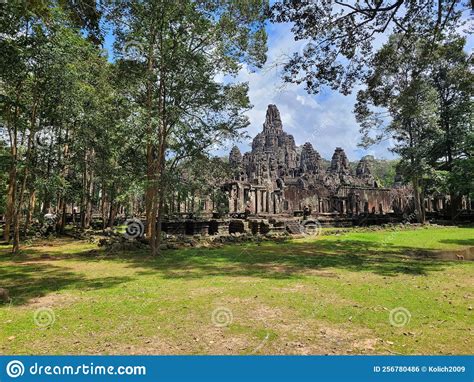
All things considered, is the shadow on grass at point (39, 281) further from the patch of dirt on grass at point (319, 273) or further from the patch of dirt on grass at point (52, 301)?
the patch of dirt on grass at point (319, 273)

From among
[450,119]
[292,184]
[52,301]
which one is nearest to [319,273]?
[52,301]

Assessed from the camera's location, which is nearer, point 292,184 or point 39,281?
point 39,281

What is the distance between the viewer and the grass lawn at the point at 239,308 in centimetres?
445

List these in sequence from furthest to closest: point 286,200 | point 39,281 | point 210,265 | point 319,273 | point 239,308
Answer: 1. point 286,200
2. point 210,265
3. point 319,273
4. point 39,281
5. point 239,308

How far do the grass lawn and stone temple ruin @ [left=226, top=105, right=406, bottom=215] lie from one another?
822cm

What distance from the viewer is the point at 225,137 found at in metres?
15.3

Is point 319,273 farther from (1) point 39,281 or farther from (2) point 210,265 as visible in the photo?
(1) point 39,281

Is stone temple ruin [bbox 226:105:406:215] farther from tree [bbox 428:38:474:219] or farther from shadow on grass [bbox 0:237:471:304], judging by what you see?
tree [bbox 428:38:474:219]

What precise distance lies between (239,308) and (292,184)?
52.6 metres

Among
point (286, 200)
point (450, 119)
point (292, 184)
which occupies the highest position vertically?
point (450, 119)

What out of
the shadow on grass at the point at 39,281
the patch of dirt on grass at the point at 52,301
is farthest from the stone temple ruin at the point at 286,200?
the patch of dirt on grass at the point at 52,301

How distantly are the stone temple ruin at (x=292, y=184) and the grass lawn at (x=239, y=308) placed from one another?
822cm

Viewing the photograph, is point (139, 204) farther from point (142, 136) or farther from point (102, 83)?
point (142, 136)

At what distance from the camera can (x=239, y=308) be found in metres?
6.04
